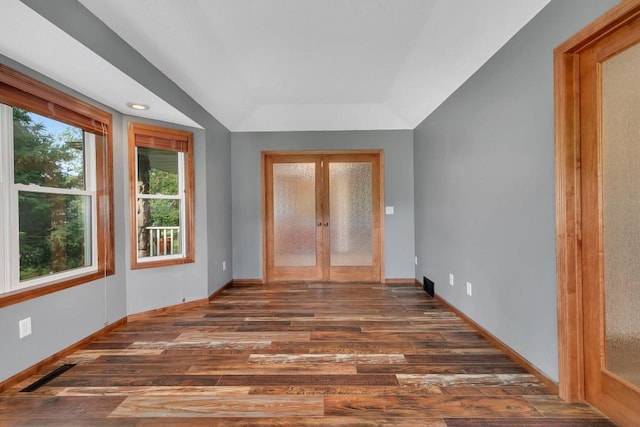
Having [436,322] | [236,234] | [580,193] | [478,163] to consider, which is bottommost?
[436,322]

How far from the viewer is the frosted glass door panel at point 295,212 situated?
457cm

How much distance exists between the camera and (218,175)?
3.99 meters

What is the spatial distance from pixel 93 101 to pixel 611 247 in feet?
12.5

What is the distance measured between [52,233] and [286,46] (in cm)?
248

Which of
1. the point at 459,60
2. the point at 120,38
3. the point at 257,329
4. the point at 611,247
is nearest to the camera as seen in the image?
the point at 611,247

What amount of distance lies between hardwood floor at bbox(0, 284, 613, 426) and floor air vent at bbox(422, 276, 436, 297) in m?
0.65

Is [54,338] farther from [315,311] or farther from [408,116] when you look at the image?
[408,116]

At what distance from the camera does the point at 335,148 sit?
14.5 feet

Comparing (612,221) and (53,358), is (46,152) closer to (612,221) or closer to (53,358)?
(53,358)

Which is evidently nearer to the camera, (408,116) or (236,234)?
(408,116)

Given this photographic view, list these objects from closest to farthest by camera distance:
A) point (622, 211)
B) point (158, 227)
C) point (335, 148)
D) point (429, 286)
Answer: point (622, 211)
point (158, 227)
point (429, 286)
point (335, 148)

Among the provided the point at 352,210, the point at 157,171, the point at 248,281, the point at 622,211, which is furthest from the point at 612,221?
the point at 248,281

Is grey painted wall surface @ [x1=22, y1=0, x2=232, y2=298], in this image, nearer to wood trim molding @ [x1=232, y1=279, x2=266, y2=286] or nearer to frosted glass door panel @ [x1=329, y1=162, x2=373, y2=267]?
wood trim molding @ [x1=232, y1=279, x2=266, y2=286]

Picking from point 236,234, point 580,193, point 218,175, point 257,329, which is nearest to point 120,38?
point 218,175
